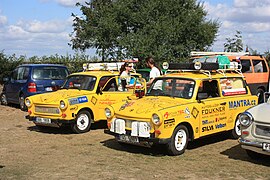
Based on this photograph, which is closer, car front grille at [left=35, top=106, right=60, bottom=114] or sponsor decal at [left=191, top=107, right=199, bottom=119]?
sponsor decal at [left=191, top=107, right=199, bottom=119]

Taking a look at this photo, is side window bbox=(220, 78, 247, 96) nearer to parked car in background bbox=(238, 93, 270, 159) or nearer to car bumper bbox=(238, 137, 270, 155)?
parked car in background bbox=(238, 93, 270, 159)

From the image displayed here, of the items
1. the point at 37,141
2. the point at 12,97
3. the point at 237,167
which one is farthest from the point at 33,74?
the point at 237,167

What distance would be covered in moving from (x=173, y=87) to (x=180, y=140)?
4.36ft

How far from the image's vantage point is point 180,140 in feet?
27.7

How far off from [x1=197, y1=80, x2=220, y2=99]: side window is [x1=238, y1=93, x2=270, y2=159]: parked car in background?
1.42 metres

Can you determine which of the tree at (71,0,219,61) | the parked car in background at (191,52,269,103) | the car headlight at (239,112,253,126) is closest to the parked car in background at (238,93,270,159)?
the car headlight at (239,112,253,126)

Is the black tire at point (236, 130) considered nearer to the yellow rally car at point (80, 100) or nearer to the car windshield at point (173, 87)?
the car windshield at point (173, 87)

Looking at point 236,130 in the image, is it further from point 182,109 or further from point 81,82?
point 81,82

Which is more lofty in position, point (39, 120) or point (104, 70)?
point (104, 70)

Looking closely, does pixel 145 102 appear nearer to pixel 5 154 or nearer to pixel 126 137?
pixel 126 137

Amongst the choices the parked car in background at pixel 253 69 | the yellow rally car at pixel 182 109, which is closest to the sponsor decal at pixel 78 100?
the yellow rally car at pixel 182 109

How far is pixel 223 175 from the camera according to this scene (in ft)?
23.2

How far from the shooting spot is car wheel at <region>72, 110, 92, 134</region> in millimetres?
10922

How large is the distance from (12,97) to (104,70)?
5.84m
